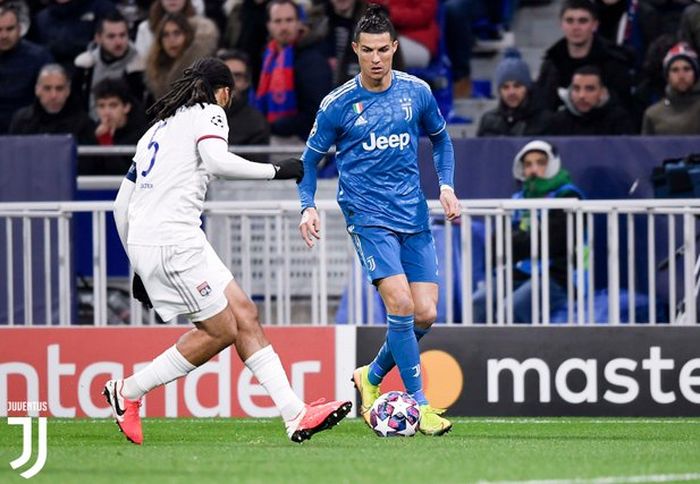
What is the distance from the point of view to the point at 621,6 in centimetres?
1695

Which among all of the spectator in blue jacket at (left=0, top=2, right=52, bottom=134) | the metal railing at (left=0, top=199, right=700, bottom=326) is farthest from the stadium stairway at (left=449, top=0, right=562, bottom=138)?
the metal railing at (left=0, top=199, right=700, bottom=326)

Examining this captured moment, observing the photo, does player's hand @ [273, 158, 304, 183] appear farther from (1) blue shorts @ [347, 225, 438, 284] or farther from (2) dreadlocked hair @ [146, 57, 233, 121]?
(1) blue shorts @ [347, 225, 438, 284]

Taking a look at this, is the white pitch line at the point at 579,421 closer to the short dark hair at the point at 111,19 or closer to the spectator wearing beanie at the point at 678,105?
the spectator wearing beanie at the point at 678,105

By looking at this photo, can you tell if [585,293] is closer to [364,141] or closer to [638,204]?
[638,204]

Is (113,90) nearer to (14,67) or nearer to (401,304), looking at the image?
(14,67)

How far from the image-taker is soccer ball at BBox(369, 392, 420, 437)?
10.0m

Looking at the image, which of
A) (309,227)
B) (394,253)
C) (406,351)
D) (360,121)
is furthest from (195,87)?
(406,351)

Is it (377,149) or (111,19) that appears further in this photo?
(111,19)

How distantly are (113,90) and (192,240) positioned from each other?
242 inches

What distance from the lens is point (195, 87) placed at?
31.3 feet

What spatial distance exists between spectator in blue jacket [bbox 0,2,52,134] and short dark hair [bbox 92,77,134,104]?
129 cm

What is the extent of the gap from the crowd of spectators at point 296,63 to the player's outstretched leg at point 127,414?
17.7 ft

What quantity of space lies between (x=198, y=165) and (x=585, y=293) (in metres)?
4.20

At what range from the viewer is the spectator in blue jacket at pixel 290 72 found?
16.0 m
